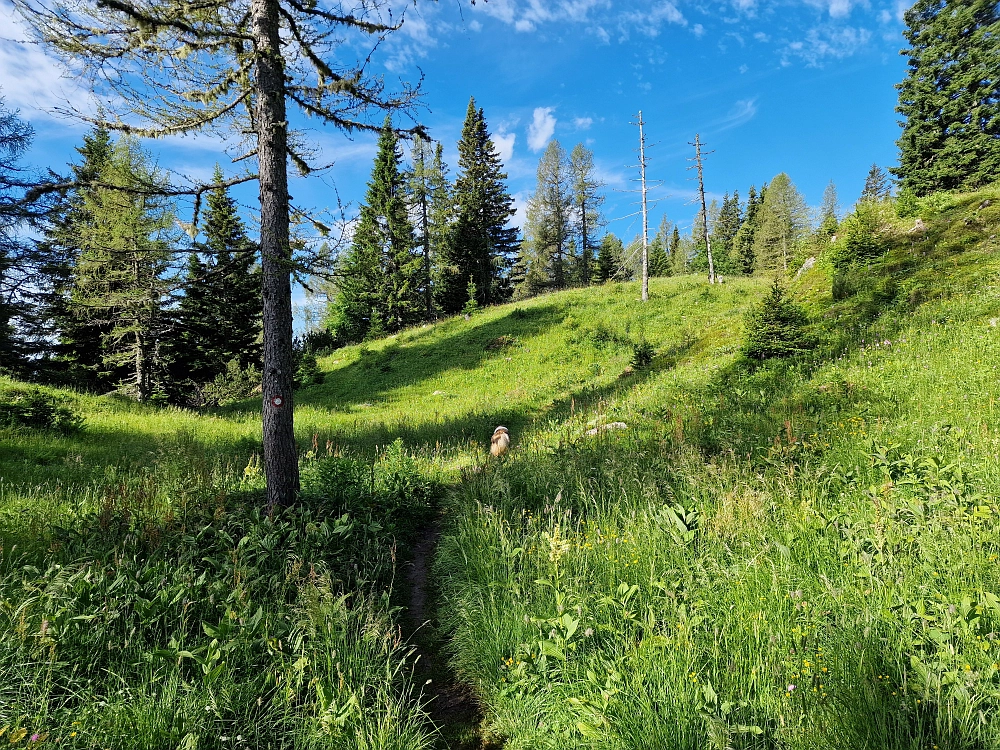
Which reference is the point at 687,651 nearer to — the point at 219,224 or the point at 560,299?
the point at 560,299

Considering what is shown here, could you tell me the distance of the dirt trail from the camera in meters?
2.85

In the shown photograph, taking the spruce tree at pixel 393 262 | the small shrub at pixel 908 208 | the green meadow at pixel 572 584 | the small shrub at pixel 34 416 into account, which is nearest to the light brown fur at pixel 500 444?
the green meadow at pixel 572 584

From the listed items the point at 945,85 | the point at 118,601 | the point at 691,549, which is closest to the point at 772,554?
the point at 691,549

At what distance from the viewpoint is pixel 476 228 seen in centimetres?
3609

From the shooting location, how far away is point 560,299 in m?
27.0

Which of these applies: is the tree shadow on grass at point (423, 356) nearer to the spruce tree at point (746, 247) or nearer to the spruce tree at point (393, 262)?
the spruce tree at point (393, 262)

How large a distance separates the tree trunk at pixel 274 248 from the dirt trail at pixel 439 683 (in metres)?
2.30

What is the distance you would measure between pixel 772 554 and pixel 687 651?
Result: 1.34 m

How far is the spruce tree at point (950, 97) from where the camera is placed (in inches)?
872

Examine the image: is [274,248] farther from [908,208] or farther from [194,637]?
[908,208]

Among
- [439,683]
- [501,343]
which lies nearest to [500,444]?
[439,683]

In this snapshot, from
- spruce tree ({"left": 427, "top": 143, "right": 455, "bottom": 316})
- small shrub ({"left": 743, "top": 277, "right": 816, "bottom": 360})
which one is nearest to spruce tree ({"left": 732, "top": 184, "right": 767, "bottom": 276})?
spruce tree ({"left": 427, "top": 143, "right": 455, "bottom": 316})

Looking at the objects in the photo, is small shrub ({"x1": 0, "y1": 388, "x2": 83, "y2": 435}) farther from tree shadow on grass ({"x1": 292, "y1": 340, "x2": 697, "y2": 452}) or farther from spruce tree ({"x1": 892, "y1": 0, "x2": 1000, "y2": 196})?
spruce tree ({"x1": 892, "y1": 0, "x2": 1000, "y2": 196})

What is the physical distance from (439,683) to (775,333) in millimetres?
9579
